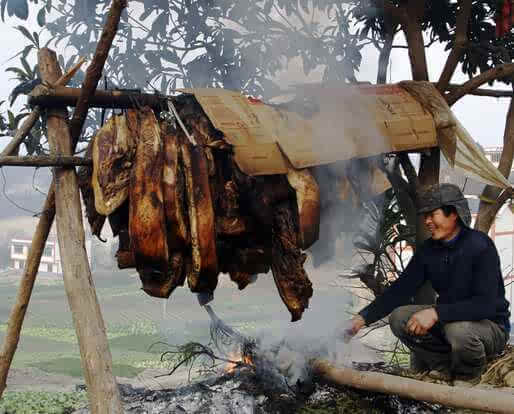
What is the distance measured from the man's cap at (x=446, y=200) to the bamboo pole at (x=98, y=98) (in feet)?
6.41

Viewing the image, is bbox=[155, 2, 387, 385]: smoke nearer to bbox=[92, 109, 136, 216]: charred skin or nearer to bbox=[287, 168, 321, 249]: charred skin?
bbox=[287, 168, 321, 249]: charred skin

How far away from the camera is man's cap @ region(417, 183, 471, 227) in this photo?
15.1 ft

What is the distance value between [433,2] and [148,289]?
421 centimetres

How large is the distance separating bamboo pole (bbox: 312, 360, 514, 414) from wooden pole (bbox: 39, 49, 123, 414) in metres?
1.69

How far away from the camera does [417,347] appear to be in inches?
195

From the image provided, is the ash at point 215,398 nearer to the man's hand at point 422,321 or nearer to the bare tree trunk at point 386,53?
the man's hand at point 422,321

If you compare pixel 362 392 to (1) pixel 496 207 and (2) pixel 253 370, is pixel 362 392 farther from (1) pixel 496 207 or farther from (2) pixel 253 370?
(1) pixel 496 207

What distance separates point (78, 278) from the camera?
3.60 meters

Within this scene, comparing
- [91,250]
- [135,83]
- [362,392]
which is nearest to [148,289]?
[362,392]

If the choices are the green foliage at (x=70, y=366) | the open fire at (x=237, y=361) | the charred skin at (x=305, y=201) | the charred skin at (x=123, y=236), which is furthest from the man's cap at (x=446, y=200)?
the green foliage at (x=70, y=366)

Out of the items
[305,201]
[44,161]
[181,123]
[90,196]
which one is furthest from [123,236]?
[305,201]

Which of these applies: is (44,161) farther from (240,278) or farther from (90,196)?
(240,278)

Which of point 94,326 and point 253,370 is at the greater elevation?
point 94,326

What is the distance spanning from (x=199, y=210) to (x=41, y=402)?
409 centimetres
